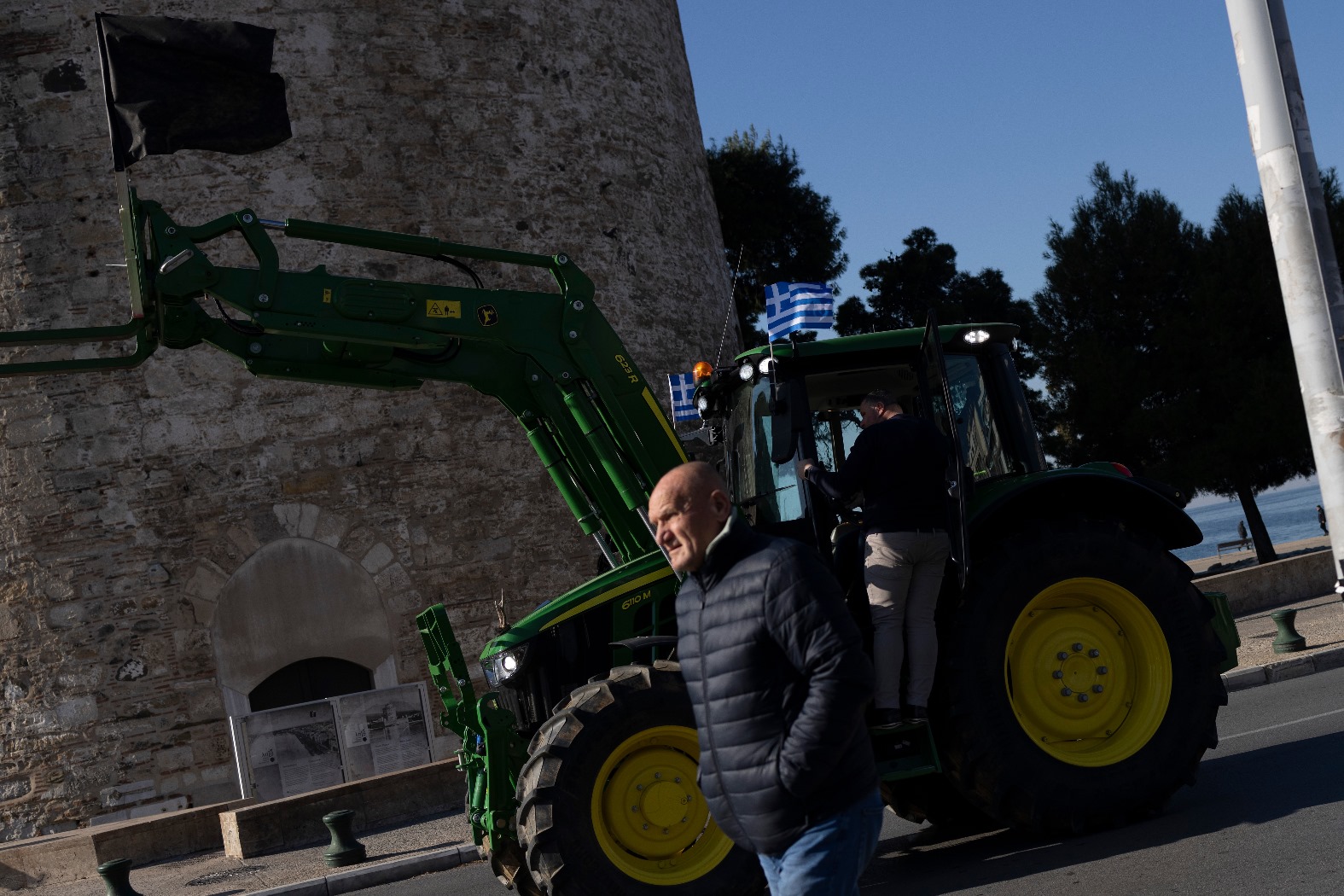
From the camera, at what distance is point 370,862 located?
27.7ft

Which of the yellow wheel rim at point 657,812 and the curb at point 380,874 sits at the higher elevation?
the yellow wheel rim at point 657,812

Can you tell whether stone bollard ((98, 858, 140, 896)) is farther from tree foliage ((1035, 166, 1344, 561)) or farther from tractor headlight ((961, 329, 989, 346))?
tree foliage ((1035, 166, 1344, 561))

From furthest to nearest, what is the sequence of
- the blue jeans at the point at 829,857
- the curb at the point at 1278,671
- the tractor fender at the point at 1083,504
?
1. the curb at the point at 1278,671
2. the tractor fender at the point at 1083,504
3. the blue jeans at the point at 829,857

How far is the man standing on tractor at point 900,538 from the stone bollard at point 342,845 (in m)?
4.39

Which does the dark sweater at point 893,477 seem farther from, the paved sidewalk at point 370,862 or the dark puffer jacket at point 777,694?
the paved sidewalk at point 370,862

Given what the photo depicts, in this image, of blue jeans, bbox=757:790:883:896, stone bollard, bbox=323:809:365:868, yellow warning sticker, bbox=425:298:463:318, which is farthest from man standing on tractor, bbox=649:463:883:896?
stone bollard, bbox=323:809:365:868

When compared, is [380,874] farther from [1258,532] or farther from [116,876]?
[1258,532]

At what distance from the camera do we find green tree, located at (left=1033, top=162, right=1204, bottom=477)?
2672 cm

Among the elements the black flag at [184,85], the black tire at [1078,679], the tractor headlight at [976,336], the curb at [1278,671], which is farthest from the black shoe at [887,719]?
the curb at [1278,671]

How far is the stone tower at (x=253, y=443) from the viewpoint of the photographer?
13102mm

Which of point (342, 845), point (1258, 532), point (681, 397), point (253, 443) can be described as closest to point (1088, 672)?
point (342, 845)

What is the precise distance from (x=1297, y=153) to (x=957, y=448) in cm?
601

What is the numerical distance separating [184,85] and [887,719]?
4580 millimetres

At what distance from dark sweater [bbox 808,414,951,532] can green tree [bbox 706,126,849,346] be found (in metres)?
22.8
